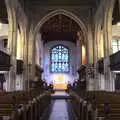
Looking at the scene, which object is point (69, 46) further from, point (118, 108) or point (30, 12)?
point (118, 108)

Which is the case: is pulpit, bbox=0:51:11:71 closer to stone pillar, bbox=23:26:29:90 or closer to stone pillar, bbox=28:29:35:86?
stone pillar, bbox=23:26:29:90

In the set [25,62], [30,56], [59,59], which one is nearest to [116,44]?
[30,56]

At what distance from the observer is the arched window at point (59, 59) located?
45.7 m

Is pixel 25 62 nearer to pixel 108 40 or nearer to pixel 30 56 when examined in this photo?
pixel 30 56

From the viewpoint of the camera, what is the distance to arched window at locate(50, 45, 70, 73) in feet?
150

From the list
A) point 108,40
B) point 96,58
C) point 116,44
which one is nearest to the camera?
point 108,40

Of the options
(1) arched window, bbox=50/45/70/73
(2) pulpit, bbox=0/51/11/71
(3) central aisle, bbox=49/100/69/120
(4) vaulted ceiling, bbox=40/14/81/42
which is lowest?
(3) central aisle, bbox=49/100/69/120

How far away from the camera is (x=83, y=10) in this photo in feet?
84.9

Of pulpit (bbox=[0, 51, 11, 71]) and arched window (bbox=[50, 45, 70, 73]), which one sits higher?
arched window (bbox=[50, 45, 70, 73])

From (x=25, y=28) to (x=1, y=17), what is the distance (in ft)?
10.1

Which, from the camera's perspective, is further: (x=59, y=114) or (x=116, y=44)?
(x=116, y=44)

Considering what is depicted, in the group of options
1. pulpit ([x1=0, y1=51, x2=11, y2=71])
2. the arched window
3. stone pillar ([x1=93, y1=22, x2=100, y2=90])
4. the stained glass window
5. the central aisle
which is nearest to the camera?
the central aisle

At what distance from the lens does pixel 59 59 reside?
46344 millimetres

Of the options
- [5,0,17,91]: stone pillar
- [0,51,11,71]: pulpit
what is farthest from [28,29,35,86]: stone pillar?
[0,51,11,71]: pulpit
